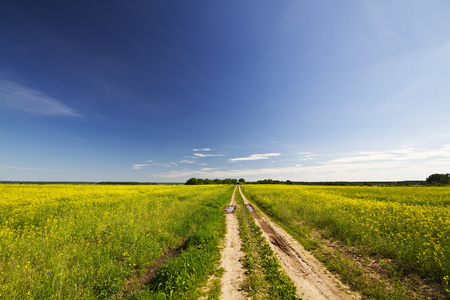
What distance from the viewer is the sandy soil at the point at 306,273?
4659 millimetres

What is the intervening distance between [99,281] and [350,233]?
11.3 meters

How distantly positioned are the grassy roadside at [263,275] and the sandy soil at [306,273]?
33 cm

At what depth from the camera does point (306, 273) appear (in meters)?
5.67

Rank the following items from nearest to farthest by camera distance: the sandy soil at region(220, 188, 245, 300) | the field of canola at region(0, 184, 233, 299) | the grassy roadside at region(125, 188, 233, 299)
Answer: the field of canola at region(0, 184, 233, 299) → the grassy roadside at region(125, 188, 233, 299) → the sandy soil at region(220, 188, 245, 300)

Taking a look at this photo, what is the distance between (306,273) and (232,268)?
257 centimetres

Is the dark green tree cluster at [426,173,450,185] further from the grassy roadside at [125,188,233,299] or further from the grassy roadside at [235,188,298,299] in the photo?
the grassy roadside at [125,188,233,299]

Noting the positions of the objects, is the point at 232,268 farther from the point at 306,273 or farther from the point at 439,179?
the point at 439,179

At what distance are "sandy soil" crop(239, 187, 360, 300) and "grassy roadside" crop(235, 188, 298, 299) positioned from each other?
1.09 feet

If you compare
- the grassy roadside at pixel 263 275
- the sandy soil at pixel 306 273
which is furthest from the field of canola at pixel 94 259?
the sandy soil at pixel 306 273

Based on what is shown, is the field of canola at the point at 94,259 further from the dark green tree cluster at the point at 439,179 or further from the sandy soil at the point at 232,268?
the dark green tree cluster at the point at 439,179

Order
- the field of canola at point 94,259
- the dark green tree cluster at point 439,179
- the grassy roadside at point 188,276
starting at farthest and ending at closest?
the dark green tree cluster at point 439,179
the grassy roadside at point 188,276
the field of canola at point 94,259

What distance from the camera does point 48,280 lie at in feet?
14.6

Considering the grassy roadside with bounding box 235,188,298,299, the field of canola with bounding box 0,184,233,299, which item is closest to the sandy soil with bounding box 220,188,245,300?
the grassy roadside with bounding box 235,188,298,299

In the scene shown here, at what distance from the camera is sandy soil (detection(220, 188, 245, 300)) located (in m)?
4.63
